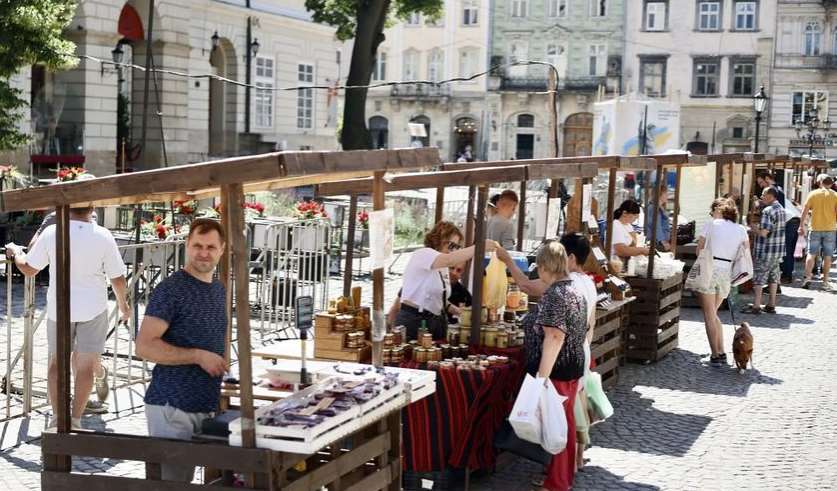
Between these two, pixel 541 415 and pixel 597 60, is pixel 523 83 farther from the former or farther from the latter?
pixel 541 415

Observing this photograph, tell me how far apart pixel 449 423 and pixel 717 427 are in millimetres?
3265

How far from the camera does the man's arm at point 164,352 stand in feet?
17.9

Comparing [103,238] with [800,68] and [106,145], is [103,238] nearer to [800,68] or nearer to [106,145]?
[106,145]

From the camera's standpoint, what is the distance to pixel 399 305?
9141 mm

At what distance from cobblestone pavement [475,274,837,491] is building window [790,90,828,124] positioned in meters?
50.7

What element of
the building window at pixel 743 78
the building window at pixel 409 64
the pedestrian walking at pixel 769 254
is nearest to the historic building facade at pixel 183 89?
the pedestrian walking at pixel 769 254

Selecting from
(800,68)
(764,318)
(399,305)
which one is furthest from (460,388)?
(800,68)

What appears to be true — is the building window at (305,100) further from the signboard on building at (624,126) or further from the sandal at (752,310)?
the sandal at (752,310)

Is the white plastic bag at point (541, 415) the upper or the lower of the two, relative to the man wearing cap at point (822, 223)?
lower

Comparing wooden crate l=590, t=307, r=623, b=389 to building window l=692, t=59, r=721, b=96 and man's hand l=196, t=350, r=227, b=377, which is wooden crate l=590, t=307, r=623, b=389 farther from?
building window l=692, t=59, r=721, b=96

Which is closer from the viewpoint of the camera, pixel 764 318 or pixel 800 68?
pixel 764 318

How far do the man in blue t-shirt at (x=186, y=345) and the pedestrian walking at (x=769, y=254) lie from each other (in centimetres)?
1267

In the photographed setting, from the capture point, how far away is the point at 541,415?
24.3ft

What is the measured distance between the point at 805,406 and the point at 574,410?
3.85m
